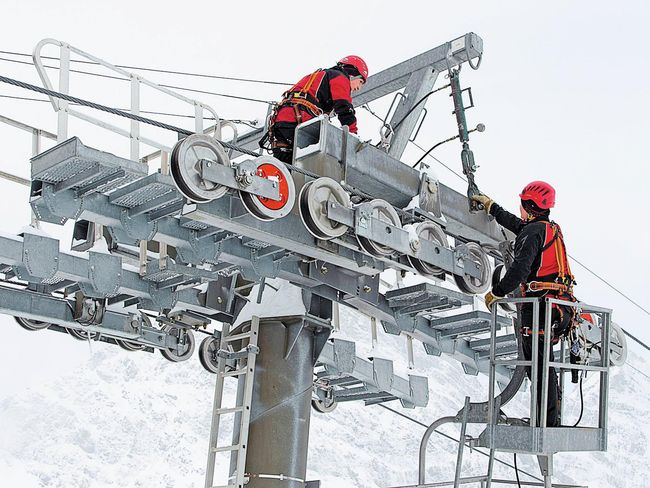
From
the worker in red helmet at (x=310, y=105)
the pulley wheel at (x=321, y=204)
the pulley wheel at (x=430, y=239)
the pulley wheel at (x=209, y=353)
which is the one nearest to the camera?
the pulley wheel at (x=321, y=204)

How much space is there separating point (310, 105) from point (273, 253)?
58.1 inches

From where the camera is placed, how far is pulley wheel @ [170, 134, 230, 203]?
22.6 ft

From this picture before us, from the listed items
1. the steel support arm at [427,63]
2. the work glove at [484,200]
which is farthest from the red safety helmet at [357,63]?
the work glove at [484,200]

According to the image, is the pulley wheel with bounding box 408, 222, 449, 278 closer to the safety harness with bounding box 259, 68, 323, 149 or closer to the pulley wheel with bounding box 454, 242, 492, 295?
the pulley wheel with bounding box 454, 242, 492, 295

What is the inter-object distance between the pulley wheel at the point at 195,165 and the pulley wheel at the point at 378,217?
1.51 meters

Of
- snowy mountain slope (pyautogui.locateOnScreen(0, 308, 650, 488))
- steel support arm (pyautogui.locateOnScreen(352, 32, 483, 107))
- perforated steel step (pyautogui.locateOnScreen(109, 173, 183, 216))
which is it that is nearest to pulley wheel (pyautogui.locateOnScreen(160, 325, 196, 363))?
steel support arm (pyautogui.locateOnScreen(352, 32, 483, 107))

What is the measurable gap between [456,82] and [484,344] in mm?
4276

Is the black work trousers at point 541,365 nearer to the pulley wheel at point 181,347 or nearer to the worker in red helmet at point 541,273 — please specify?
the worker in red helmet at point 541,273

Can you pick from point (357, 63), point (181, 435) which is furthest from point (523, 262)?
point (181, 435)

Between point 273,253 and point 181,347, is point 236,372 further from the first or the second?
point 181,347

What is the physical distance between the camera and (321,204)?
8.02 m

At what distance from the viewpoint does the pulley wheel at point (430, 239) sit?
352 inches

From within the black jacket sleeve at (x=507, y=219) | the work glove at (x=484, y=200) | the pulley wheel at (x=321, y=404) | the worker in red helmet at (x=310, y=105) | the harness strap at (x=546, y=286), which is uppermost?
the worker in red helmet at (x=310, y=105)

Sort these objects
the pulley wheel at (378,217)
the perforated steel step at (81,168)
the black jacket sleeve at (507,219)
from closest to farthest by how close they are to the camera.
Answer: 1. the perforated steel step at (81,168)
2. the pulley wheel at (378,217)
3. the black jacket sleeve at (507,219)
